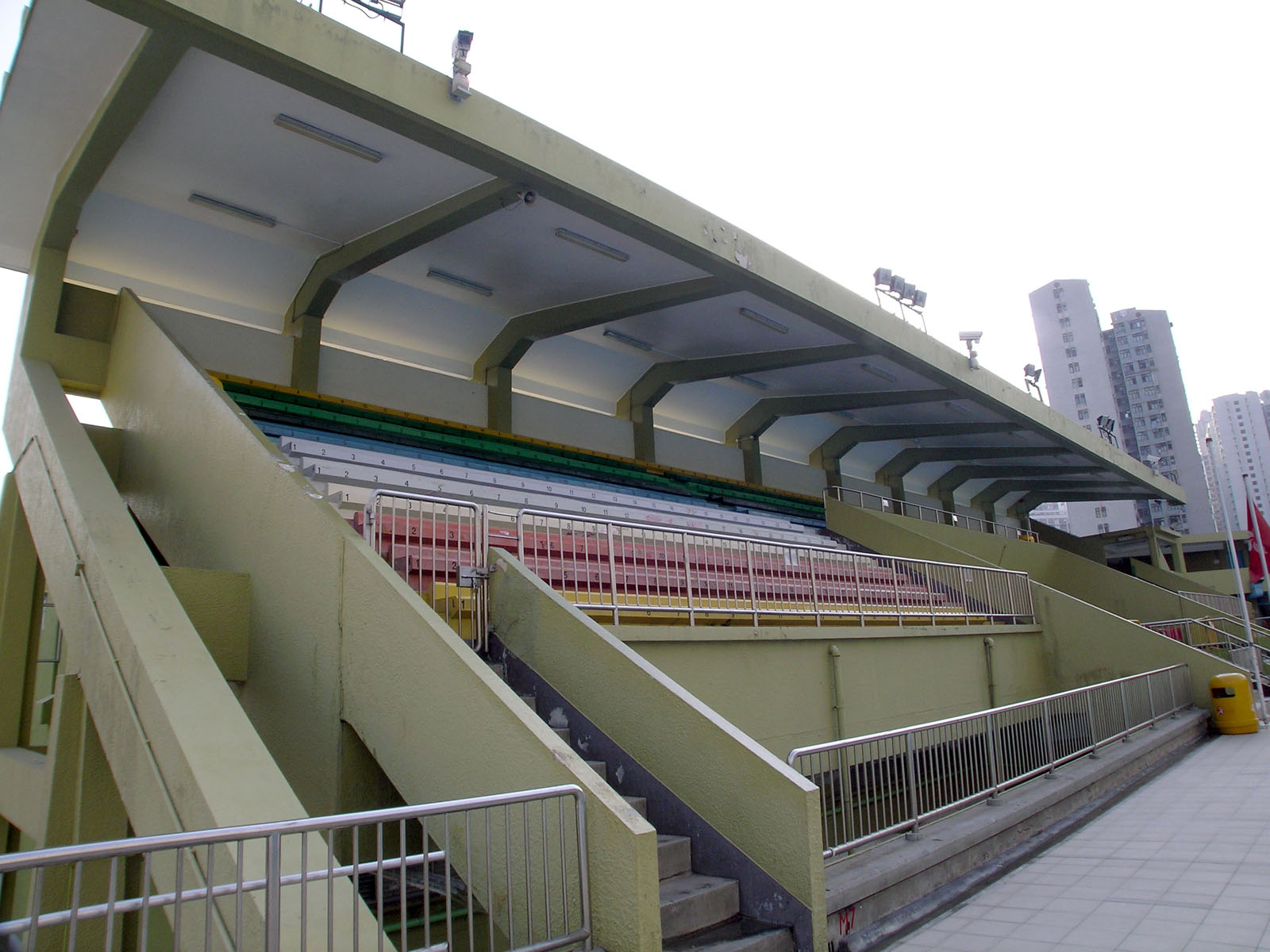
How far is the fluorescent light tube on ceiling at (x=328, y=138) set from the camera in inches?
381

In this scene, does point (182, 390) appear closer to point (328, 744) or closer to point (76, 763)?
point (76, 763)

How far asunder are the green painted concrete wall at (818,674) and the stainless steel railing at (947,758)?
820 mm

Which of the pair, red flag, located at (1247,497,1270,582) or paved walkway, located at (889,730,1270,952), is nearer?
paved walkway, located at (889,730,1270,952)

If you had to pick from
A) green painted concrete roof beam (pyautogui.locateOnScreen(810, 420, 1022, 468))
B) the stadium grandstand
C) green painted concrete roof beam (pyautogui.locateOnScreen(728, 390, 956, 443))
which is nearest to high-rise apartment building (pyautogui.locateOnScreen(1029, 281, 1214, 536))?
green painted concrete roof beam (pyautogui.locateOnScreen(810, 420, 1022, 468))

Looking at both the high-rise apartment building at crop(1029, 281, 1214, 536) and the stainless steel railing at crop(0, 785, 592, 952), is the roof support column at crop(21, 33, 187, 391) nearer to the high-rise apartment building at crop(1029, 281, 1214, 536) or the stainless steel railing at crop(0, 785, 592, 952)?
the stainless steel railing at crop(0, 785, 592, 952)

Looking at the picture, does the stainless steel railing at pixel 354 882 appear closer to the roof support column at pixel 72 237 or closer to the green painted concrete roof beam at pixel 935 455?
the roof support column at pixel 72 237

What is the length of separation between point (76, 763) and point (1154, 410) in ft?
254

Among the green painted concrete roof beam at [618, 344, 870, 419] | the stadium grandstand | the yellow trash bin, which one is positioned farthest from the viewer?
the green painted concrete roof beam at [618, 344, 870, 419]

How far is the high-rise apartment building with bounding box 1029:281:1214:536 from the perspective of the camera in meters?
65.3

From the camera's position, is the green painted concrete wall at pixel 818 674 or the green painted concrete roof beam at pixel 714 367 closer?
the green painted concrete wall at pixel 818 674

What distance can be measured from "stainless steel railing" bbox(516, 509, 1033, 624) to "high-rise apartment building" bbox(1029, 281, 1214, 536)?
57.2 meters

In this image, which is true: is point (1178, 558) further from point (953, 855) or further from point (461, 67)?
point (461, 67)

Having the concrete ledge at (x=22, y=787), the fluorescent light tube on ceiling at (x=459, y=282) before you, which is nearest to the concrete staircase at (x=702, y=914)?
the concrete ledge at (x=22, y=787)

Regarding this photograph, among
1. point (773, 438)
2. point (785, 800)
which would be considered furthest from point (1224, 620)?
point (785, 800)
